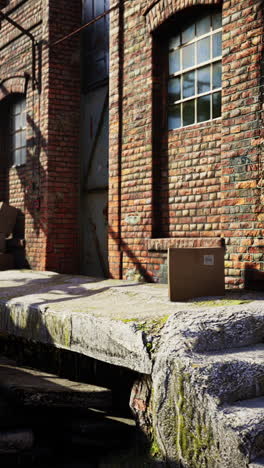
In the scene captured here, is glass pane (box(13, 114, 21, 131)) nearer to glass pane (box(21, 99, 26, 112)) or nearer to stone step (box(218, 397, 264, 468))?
glass pane (box(21, 99, 26, 112))

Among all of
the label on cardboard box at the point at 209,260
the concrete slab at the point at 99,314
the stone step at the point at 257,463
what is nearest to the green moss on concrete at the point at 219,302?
the concrete slab at the point at 99,314

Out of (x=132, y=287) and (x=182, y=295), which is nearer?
(x=182, y=295)

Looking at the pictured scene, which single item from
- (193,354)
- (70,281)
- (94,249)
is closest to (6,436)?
(193,354)

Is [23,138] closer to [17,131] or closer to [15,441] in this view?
[17,131]

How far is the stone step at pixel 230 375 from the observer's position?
2.86m

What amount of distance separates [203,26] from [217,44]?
35 cm

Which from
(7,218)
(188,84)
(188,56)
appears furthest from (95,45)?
(7,218)

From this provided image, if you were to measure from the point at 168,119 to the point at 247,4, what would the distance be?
1.65 meters

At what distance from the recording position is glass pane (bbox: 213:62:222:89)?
17.9ft

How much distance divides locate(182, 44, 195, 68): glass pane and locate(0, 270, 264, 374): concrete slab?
252cm

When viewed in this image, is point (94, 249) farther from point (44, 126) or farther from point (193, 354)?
point (193, 354)

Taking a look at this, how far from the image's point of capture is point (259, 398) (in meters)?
2.99

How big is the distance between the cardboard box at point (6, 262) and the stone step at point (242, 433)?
6.74m

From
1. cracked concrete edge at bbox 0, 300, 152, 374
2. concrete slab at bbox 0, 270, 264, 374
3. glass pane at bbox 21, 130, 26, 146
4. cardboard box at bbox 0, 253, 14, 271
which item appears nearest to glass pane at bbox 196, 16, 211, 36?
concrete slab at bbox 0, 270, 264, 374
